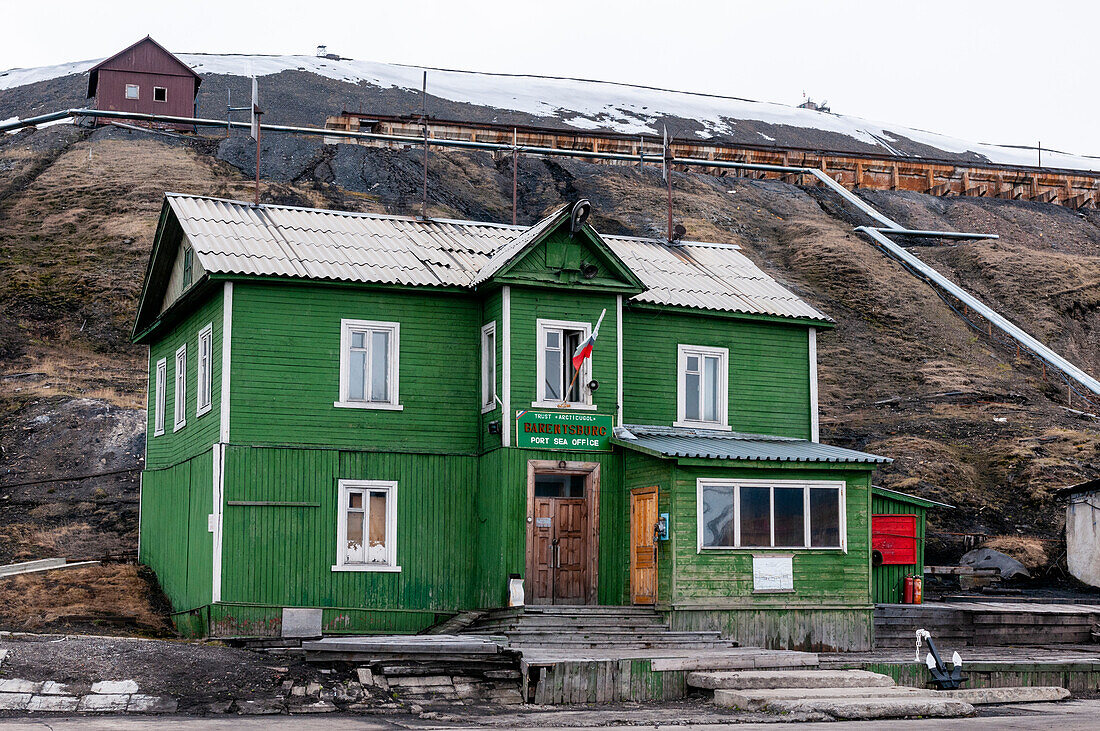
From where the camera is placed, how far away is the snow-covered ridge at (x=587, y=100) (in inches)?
3890

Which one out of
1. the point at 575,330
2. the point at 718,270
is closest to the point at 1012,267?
the point at 718,270

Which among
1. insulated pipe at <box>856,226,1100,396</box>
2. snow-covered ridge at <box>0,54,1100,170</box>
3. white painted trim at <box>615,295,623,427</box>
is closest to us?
white painted trim at <box>615,295,623,427</box>

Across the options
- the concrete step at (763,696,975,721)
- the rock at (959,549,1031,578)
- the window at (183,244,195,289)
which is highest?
the window at (183,244,195,289)

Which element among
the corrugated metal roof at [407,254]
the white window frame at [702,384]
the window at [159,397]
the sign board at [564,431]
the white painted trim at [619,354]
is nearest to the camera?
the sign board at [564,431]

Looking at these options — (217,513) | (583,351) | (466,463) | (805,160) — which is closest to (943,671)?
(583,351)

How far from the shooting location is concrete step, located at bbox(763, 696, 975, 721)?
1594 cm

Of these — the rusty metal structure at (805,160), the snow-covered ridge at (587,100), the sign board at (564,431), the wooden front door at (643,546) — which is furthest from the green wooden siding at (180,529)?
the snow-covered ridge at (587,100)

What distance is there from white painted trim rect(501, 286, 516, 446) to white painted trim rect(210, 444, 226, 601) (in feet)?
15.6

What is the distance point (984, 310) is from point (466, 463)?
39.3 meters

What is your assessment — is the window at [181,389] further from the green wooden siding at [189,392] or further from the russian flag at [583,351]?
the russian flag at [583,351]

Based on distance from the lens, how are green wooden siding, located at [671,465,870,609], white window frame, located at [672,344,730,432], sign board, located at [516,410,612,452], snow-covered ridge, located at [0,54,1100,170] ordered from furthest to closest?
1. snow-covered ridge, located at [0,54,1100,170]
2. white window frame, located at [672,344,730,432]
3. sign board, located at [516,410,612,452]
4. green wooden siding, located at [671,465,870,609]

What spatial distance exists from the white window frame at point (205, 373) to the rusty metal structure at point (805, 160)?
149ft

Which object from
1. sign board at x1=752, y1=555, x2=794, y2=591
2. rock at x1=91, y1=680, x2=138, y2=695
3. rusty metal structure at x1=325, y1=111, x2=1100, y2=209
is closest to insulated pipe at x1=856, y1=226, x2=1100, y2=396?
rusty metal structure at x1=325, y1=111, x2=1100, y2=209

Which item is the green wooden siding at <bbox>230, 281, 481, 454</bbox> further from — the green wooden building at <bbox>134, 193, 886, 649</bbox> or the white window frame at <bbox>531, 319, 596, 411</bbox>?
the white window frame at <bbox>531, 319, 596, 411</bbox>
